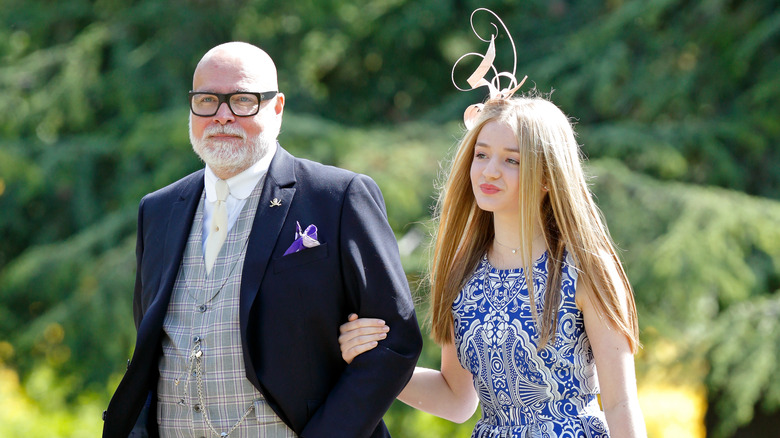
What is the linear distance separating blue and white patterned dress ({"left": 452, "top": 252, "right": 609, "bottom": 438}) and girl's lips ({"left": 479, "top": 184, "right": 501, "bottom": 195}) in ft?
0.75

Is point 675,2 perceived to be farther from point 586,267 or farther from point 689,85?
point 586,267

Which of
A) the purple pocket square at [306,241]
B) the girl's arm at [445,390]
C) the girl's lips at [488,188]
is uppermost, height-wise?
the girl's lips at [488,188]

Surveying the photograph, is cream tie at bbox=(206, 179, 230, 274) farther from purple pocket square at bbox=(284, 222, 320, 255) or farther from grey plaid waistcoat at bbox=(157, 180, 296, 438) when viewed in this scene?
purple pocket square at bbox=(284, 222, 320, 255)

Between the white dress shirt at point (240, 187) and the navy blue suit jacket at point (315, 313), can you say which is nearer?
the navy blue suit jacket at point (315, 313)

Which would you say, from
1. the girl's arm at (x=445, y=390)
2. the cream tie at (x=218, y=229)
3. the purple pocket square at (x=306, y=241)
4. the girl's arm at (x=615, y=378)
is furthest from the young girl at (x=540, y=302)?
the cream tie at (x=218, y=229)

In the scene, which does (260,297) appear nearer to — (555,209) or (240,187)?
(240,187)

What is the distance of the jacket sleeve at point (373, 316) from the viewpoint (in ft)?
7.23

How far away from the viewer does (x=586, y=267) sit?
2.24 metres

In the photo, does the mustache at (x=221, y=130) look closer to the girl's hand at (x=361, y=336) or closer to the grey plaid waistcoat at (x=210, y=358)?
the grey plaid waistcoat at (x=210, y=358)

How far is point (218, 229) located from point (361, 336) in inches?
19.9

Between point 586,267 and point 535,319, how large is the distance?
19cm

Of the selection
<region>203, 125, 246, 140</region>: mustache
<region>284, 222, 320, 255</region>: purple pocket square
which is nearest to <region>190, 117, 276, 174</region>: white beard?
<region>203, 125, 246, 140</region>: mustache

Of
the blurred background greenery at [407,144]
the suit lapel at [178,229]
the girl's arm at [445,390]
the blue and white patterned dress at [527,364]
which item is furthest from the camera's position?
the blurred background greenery at [407,144]

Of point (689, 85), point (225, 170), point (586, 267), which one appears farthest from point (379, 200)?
point (689, 85)
